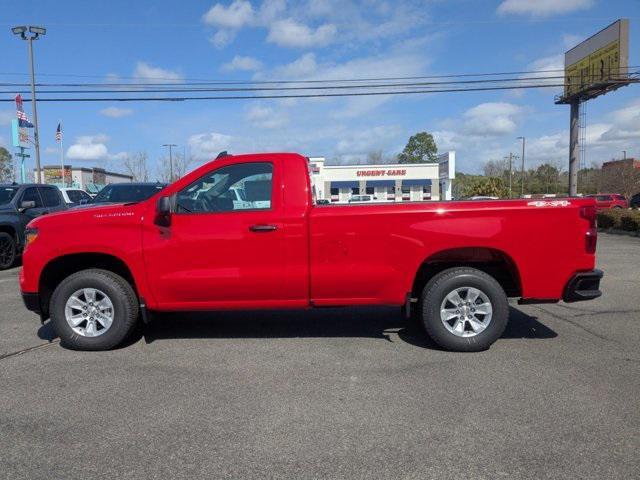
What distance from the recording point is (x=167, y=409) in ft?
12.9

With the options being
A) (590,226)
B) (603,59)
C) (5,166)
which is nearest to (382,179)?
(603,59)

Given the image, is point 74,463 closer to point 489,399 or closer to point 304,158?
point 489,399

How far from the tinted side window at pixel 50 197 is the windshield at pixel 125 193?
59.8 inches

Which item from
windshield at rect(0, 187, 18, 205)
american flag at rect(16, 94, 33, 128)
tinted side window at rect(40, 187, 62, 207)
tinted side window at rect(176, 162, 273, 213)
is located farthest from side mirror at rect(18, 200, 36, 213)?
american flag at rect(16, 94, 33, 128)

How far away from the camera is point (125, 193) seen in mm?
11664

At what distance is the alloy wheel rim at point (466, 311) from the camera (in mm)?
5105

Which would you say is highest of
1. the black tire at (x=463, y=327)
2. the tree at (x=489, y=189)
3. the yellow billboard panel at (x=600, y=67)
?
the yellow billboard panel at (x=600, y=67)

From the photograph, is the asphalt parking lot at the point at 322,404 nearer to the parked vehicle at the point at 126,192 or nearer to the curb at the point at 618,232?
the parked vehicle at the point at 126,192

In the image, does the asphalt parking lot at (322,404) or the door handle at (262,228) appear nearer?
the asphalt parking lot at (322,404)

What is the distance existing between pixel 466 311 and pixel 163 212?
309 cm

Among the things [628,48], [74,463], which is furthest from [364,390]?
[628,48]

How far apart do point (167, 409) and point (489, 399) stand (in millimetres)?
2460

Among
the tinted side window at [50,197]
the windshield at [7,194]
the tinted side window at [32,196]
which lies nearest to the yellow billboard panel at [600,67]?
the tinted side window at [50,197]

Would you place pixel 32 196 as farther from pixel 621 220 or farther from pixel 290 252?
pixel 621 220
